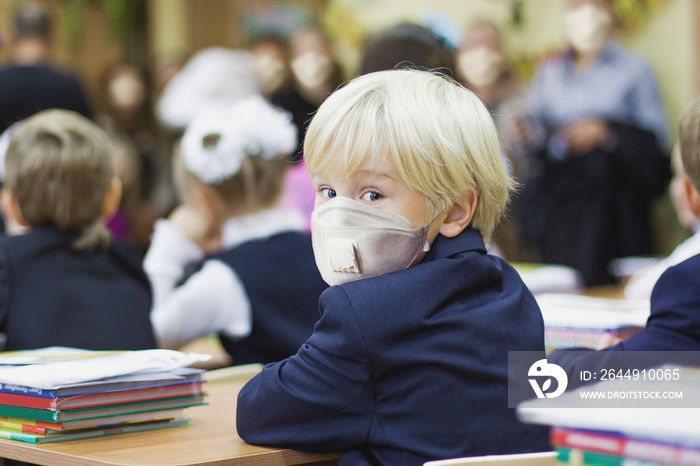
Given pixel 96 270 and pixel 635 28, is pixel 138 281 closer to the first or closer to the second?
pixel 96 270

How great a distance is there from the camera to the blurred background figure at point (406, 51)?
2.45m

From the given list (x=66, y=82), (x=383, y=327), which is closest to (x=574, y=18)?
(x=66, y=82)

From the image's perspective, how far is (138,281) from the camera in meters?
2.20

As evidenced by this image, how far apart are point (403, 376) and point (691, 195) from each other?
81cm

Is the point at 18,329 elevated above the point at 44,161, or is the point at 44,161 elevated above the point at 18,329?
the point at 44,161

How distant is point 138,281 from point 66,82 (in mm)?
1875

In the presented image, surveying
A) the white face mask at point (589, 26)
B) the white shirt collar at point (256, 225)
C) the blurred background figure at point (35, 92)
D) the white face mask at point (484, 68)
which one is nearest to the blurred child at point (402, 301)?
the white shirt collar at point (256, 225)

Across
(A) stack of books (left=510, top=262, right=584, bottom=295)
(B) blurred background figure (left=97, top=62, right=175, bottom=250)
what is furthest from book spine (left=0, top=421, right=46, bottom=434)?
(B) blurred background figure (left=97, top=62, right=175, bottom=250)

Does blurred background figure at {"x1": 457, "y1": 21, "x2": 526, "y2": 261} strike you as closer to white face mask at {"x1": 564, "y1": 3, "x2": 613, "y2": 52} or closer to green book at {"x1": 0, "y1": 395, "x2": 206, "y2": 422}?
white face mask at {"x1": 564, "y1": 3, "x2": 613, "y2": 52}

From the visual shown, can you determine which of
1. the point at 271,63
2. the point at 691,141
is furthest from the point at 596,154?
the point at 691,141

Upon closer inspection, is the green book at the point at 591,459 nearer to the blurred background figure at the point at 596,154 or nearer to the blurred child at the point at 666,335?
the blurred child at the point at 666,335

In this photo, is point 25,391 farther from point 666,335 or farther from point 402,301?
point 666,335

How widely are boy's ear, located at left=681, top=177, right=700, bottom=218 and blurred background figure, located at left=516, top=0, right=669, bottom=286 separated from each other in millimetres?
2684

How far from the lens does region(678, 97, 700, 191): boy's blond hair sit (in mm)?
1695
